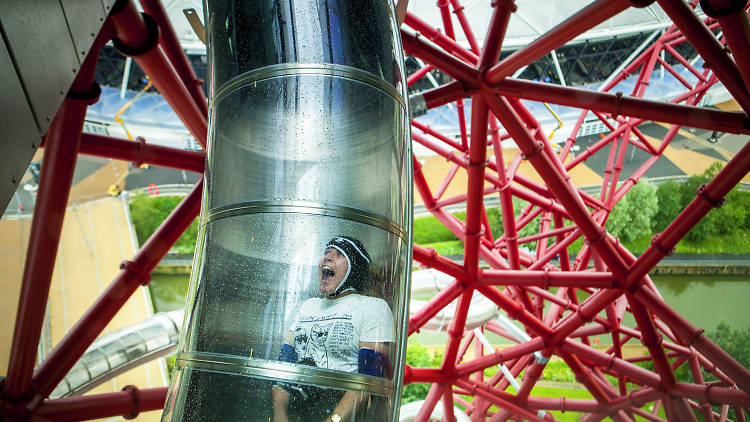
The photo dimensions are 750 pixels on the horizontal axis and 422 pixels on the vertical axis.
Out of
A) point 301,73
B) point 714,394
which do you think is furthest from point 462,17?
point 301,73

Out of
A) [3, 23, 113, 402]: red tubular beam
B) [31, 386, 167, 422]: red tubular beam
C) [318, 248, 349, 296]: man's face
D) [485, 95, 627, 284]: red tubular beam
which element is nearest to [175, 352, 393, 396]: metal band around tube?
[318, 248, 349, 296]: man's face

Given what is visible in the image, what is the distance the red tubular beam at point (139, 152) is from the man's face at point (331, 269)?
3.52 m

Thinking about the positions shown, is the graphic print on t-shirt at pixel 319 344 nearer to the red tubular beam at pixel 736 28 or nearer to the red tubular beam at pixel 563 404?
the red tubular beam at pixel 736 28

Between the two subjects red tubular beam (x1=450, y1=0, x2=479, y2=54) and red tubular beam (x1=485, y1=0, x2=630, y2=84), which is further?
red tubular beam (x1=450, y1=0, x2=479, y2=54)

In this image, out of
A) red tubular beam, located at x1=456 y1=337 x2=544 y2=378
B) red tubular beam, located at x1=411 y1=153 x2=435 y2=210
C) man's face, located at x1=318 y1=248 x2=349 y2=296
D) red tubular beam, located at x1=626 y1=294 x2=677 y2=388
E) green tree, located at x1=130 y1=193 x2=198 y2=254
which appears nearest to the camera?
man's face, located at x1=318 y1=248 x2=349 y2=296

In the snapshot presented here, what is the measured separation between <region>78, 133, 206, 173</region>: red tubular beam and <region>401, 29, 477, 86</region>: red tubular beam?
215 cm

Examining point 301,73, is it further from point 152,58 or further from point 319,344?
point 152,58

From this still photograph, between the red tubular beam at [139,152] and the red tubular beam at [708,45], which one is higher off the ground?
the red tubular beam at [708,45]

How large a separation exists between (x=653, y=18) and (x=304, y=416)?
26.6 metres

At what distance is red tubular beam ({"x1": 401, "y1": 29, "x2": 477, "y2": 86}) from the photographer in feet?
18.2

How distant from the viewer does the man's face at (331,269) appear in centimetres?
224

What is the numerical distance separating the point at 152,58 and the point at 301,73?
255 cm

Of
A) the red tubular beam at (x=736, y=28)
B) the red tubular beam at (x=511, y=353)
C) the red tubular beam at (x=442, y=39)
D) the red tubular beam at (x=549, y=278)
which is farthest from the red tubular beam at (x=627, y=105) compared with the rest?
the red tubular beam at (x=511, y=353)

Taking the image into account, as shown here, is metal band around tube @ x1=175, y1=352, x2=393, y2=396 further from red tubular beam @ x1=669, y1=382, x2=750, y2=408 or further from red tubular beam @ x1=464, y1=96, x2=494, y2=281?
red tubular beam @ x1=669, y1=382, x2=750, y2=408
